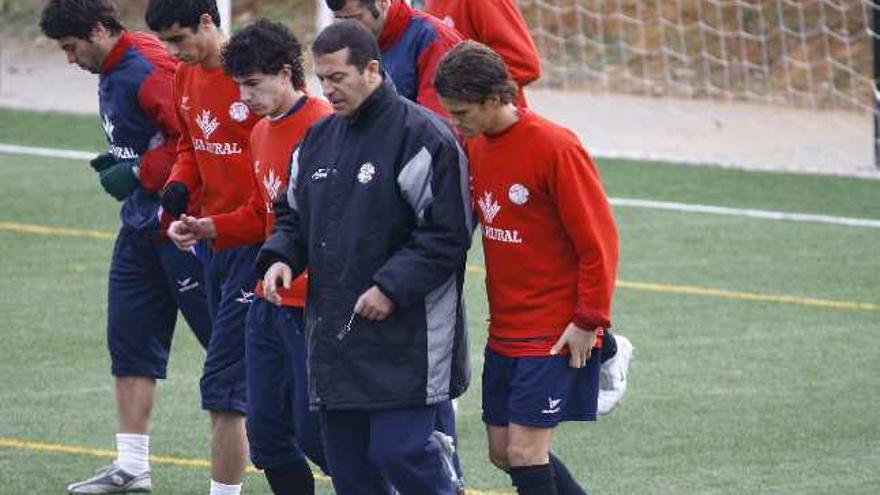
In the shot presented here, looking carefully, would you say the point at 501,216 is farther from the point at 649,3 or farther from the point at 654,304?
the point at 649,3

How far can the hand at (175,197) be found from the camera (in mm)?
7738

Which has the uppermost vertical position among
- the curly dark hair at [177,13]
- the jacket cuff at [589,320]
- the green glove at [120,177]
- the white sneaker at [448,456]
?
the curly dark hair at [177,13]

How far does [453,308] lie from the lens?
21.6 ft

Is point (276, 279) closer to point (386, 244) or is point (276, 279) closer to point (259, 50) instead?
point (386, 244)

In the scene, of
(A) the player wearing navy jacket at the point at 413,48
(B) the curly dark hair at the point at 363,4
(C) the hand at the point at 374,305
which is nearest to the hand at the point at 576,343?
(C) the hand at the point at 374,305

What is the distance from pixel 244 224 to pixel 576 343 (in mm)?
1316

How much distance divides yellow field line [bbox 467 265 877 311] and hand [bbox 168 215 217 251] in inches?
208

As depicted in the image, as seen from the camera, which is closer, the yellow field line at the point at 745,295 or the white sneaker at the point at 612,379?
the white sneaker at the point at 612,379

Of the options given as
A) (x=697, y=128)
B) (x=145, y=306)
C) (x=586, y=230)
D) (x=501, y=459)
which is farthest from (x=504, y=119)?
(x=697, y=128)

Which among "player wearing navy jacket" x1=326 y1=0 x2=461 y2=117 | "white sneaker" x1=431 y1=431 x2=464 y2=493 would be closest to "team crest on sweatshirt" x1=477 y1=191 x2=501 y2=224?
"white sneaker" x1=431 y1=431 x2=464 y2=493

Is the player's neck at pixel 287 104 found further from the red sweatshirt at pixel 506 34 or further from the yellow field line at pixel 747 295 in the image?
the yellow field line at pixel 747 295

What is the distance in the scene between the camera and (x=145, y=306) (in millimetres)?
8398

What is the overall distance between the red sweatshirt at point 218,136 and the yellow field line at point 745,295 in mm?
4871

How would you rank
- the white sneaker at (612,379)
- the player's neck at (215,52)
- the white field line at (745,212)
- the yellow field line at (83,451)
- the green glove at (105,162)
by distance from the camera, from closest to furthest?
the white sneaker at (612,379)
the player's neck at (215,52)
the green glove at (105,162)
the yellow field line at (83,451)
the white field line at (745,212)
